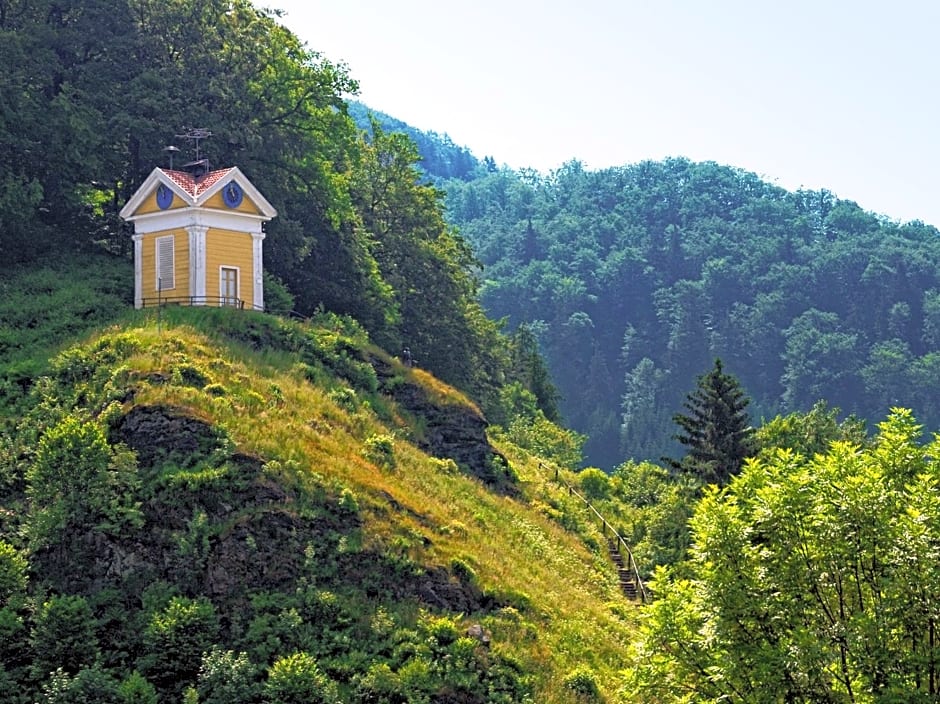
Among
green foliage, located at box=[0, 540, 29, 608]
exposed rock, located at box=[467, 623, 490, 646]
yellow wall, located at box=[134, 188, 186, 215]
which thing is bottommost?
exposed rock, located at box=[467, 623, 490, 646]

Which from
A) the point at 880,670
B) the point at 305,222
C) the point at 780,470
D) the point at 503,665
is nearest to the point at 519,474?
the point at 305,222

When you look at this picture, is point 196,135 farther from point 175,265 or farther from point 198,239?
point 175,265

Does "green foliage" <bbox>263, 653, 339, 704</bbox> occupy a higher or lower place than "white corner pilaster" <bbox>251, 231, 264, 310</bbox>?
lower

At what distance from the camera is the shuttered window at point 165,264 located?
159 ft

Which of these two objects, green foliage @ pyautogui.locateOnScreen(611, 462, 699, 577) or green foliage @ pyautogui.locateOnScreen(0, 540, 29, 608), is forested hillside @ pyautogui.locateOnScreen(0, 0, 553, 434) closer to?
green foliage @ pyautogui.locateOnScreen(611, 462, 699, 577)

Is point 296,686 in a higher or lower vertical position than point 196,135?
lower

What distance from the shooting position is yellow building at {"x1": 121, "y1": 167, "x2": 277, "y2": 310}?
47938 millimetres

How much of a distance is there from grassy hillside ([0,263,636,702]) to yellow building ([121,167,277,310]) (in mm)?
3918

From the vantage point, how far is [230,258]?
161ft

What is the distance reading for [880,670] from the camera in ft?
79.4

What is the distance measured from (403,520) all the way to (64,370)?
40.4ft

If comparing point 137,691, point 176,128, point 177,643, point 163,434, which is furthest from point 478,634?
point 176,128

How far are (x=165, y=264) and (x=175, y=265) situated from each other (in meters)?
0.58

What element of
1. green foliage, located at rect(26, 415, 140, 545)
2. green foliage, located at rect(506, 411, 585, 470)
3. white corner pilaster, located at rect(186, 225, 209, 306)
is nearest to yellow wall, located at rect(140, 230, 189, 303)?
white corner pilaster, located at rect(186, 225, 209, 306)
